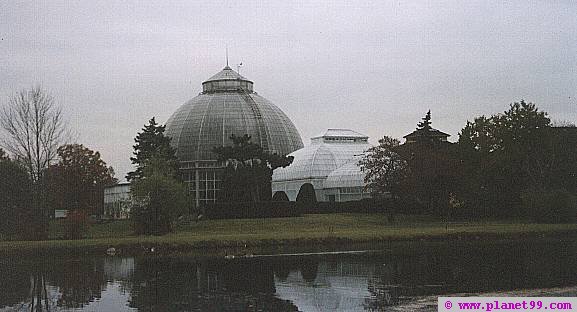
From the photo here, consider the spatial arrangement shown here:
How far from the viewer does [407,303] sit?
795 inches

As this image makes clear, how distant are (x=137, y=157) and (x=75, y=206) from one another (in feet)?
25.8

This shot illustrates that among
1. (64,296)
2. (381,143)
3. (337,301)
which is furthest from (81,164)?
(337,301)

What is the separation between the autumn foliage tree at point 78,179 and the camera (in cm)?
6762

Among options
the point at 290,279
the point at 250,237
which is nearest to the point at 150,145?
the point at 250,237

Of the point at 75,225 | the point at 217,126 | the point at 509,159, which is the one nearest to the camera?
the point at 75,225

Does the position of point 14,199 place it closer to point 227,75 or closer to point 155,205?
point 155,205

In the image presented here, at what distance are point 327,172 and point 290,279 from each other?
58.5 metres

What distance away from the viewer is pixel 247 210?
6825 centimetres

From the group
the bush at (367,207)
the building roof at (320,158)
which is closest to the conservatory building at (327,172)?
the building roof at (320,158)

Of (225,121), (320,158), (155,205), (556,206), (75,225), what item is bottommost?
(75,225)

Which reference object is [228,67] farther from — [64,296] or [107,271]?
[64,296]

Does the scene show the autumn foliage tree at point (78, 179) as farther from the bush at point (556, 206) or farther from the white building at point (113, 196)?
the bush at point (556, 206)

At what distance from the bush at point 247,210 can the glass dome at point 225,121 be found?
88.1 ft

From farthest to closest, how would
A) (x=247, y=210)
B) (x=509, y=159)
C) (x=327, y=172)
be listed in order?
(x=327, y=172), (x=247, y=210), (x=509, y=159)
